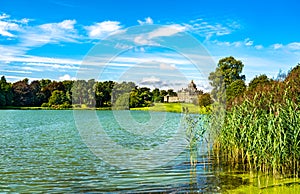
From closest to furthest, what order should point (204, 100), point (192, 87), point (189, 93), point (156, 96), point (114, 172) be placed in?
point (114, 172) < point (189, 93) < point (192, 87) < point (204, 100) < point (156, 96)

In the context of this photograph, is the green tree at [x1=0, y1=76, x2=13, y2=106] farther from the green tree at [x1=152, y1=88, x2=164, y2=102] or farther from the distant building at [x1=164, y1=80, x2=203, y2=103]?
the distant building at [x1=164, y1=80, x2=203, y2=103]

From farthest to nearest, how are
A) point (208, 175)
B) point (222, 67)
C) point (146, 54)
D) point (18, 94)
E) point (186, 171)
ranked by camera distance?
point (18, 94) → point (222, 67) → point (146, 54) → point (186, 171) → point (208, 175)

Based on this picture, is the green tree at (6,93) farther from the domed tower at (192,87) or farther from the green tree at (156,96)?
the domed tower at (192,87)

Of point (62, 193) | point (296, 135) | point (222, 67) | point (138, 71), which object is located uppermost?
point (222, 67)

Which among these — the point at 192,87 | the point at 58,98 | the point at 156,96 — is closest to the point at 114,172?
the point at 192,87

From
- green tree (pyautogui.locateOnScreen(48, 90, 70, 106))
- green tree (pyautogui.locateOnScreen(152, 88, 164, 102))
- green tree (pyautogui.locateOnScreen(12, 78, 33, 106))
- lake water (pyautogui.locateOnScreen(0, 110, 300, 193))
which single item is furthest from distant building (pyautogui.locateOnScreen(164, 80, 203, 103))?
green tree (pyautogui.locateOnScreen(12, 78, 33, 106))

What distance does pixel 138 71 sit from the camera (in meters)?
14.4

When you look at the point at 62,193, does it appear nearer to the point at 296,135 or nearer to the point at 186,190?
the point at 186,190

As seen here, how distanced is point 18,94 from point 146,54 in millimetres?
75977

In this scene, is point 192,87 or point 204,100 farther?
point 204,100

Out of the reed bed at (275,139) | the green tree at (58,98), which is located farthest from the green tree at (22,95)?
the reed bed at (275,139)

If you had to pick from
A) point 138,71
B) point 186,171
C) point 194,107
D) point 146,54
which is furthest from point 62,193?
point 194,107

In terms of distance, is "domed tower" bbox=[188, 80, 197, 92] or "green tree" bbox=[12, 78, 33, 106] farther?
"green tree" bbox=[12, 78, 33, 106]

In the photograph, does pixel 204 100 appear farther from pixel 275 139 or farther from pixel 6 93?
pixel 6 93
